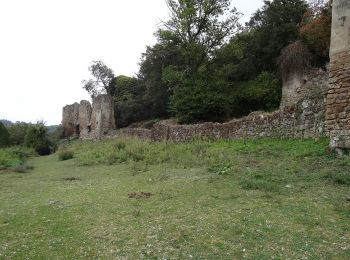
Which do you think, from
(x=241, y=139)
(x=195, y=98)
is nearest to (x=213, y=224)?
(x=241, y=139)

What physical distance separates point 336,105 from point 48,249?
9079mm

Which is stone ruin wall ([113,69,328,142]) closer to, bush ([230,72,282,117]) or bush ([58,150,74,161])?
bush ([230,72,282,117])

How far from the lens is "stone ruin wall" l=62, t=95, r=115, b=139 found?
37.6 meters

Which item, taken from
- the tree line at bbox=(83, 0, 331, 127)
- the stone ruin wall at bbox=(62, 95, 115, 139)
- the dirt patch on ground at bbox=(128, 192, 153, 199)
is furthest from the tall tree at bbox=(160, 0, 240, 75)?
the dirt patch on ground at bbox=(128, 192, 153, 199)

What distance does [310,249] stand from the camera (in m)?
5.25

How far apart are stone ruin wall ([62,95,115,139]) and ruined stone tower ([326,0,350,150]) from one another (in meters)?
27.7

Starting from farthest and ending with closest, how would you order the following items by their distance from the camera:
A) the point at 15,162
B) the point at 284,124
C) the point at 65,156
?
the point at 65,156 → the point at 15,162 → the point at 284,124

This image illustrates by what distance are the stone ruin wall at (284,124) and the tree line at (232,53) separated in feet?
4.71

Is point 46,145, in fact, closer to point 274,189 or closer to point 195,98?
point 195,98

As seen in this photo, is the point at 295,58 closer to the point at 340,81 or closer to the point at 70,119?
the point at 340,81

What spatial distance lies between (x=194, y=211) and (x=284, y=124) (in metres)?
9.42

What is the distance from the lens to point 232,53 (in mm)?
28391

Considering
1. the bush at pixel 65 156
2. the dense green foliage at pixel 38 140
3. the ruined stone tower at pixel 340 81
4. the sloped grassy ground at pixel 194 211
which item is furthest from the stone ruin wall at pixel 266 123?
the dense green foliage at pixel 38 140

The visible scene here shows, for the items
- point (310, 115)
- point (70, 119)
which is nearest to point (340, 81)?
point (310, 115)
